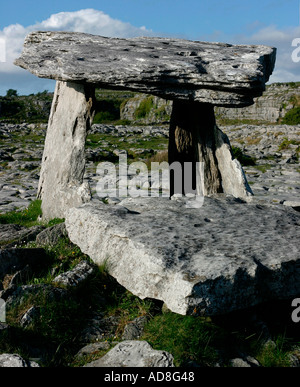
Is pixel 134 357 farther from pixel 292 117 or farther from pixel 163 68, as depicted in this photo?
pixel 292 117

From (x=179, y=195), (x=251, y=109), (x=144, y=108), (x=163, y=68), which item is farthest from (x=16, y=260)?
(x=144, y=108)

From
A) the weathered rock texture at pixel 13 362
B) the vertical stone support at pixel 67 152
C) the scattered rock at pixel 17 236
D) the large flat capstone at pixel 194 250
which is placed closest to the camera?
the weathered rock texture at pixel 13 362

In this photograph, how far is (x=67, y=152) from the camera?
884 cm

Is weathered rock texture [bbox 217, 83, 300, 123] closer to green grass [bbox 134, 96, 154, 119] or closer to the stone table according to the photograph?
green grass [bbox 134, 96, 154, 119]

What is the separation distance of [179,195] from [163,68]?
6.77 ft

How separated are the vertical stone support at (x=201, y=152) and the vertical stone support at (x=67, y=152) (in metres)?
1.84

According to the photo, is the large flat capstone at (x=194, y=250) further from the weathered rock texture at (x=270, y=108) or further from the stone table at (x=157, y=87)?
the weathered rock texture at (x=270, y=108)

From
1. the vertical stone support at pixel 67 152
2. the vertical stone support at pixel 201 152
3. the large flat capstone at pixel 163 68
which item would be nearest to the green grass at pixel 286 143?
the vertical stone support at pixel 201 152

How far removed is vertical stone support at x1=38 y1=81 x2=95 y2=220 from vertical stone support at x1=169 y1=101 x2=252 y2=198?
1.84 m

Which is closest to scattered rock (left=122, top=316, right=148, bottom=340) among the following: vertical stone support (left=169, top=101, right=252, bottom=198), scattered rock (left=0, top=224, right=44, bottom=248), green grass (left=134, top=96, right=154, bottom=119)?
scattered rock (left=0, top=224, right=44, bottom=248)

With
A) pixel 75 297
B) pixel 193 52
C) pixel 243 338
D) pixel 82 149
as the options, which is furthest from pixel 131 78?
pixel 243 338

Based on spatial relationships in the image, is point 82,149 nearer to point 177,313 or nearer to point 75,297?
point 75,297

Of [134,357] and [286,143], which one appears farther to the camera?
[286,143]

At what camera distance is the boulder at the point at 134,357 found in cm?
423
